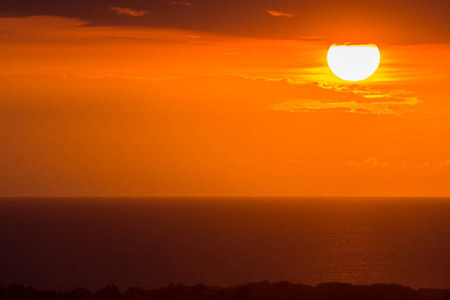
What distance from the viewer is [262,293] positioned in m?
25.6

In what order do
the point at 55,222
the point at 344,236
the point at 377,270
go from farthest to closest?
the point at 55,222 → the point at 344,236 → the point at 377,270

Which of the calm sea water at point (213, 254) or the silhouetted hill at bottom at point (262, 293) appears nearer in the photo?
the silhouetted hill at bottom at point (262, 293)

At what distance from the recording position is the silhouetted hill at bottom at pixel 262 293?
81.9ft

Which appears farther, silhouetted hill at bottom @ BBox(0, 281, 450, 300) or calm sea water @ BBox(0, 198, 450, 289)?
calm sea water @ BBox(0, 198, 450, 289)

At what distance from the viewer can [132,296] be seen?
26234 mm

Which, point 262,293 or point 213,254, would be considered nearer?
point 262,293

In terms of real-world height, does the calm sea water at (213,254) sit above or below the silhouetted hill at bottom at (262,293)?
above

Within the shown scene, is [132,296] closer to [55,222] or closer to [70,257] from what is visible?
[70,257]

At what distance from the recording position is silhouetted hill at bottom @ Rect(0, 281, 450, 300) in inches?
983

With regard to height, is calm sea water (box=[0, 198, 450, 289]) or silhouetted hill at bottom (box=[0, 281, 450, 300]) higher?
calm sea water (box=[0, 198, 450, 289])

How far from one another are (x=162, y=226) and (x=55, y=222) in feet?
81.1

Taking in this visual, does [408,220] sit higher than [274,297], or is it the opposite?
[408,220]

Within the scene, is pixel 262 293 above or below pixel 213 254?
below

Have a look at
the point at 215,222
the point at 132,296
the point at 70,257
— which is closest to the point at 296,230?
the point at 215,222
